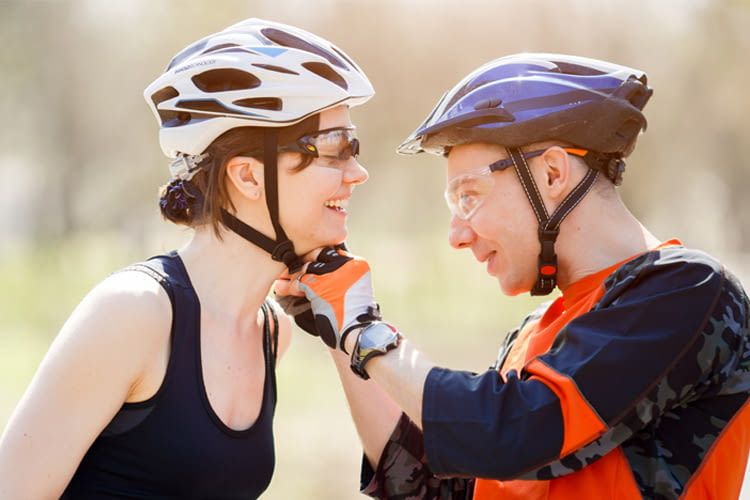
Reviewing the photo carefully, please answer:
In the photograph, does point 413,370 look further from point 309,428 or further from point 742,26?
point 742,26

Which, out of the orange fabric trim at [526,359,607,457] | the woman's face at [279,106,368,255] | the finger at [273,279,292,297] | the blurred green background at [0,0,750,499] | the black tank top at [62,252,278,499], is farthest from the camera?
the blurred green background at [0,0,750,499]

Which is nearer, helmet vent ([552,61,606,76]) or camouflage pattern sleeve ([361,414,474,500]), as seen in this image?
helmet vent ([552,61,606,76])

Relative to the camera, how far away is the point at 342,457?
954 cm

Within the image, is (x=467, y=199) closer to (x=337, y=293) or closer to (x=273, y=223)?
(x=337, y=293)

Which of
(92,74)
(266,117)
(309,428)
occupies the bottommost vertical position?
(309,428)

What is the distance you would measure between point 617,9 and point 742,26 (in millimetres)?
3300

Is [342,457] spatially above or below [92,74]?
below

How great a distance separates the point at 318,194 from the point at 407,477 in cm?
116

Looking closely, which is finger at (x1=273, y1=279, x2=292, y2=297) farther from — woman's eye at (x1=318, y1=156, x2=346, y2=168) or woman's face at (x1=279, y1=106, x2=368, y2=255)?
woman's eye at (x1=318, y1=156, x2=346, y2=168)

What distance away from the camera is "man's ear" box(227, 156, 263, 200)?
346cm

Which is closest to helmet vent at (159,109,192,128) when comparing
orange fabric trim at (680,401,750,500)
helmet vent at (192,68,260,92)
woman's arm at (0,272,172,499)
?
helmet vent at (192,68,260,92)

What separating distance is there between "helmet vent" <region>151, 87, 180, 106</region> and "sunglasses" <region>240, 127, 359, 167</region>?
1.32 feet

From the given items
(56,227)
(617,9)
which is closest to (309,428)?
(56,227)

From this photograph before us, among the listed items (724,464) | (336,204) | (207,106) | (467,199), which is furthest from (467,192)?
(724,464)
